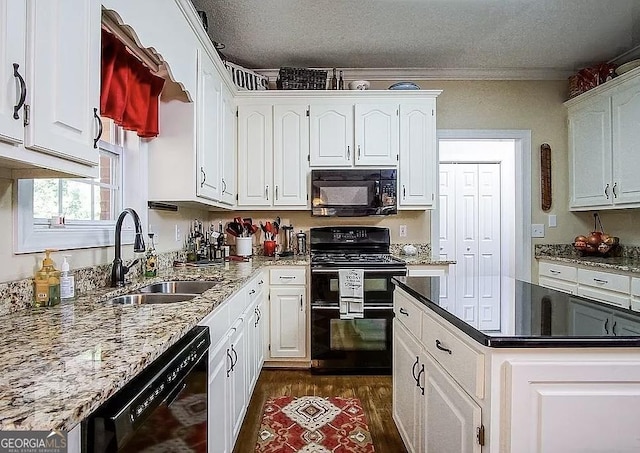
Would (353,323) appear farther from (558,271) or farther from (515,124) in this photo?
(515,124)

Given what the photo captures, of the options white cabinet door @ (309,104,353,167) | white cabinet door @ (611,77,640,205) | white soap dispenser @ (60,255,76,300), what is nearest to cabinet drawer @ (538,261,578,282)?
white cabinet door @ (611,77,640,205)

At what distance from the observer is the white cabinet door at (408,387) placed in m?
1.79

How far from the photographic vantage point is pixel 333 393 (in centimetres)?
293

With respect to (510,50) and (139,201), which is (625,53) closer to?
(510,50)

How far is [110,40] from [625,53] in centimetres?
406

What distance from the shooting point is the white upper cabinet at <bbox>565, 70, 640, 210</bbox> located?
10.7 ft

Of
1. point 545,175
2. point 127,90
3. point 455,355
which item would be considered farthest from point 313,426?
point 545,175

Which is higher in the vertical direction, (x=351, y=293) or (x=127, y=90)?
(x=127, y=90)

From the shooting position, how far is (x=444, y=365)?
148cm

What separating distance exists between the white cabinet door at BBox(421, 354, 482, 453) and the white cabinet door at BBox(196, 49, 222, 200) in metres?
1.75

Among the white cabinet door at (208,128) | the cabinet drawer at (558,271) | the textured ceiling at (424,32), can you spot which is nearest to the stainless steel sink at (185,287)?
the white cabinet door at (208,128)

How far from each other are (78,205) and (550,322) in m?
2.03

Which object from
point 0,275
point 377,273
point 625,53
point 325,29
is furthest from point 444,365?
point 625,53

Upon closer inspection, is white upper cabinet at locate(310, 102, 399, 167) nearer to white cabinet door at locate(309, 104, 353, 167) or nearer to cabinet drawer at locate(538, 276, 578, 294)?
white cabinet door at locate(309, 104, 353, 167)
